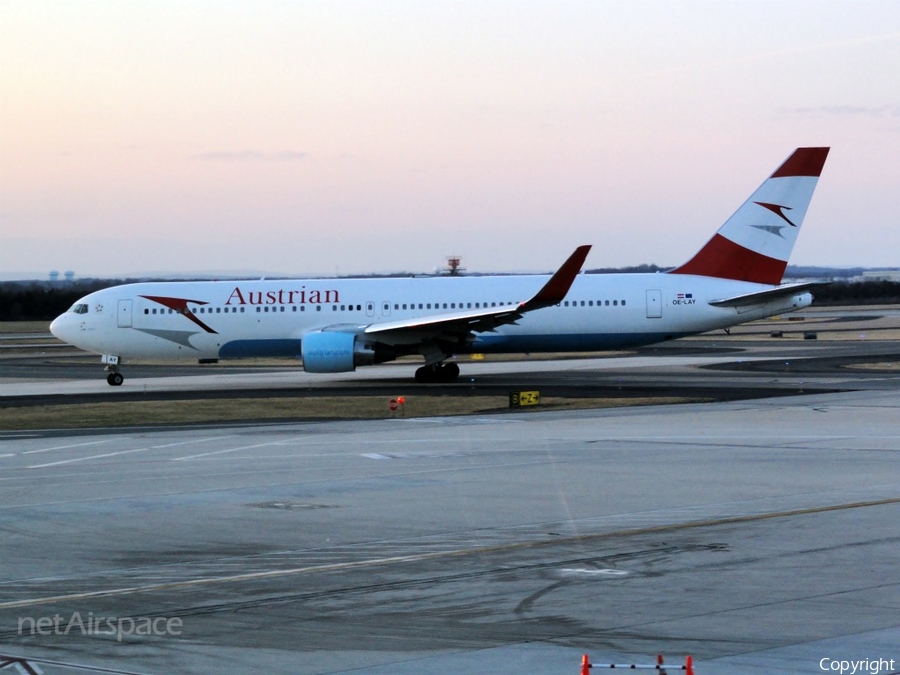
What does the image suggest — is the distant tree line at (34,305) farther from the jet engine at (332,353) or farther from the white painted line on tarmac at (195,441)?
the white painted line on tarmac at (195,441)

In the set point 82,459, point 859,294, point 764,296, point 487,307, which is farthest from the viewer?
point 859,294

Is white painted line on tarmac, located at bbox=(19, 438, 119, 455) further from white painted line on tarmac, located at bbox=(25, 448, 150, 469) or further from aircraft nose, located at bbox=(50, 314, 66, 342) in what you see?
aircraft nose, located at bbox=(50, 314, 66, 342)

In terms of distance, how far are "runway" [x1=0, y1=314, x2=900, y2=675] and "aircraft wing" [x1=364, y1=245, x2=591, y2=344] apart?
10.1 metres

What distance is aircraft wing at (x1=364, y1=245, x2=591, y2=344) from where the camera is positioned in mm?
34625

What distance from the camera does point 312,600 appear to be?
1062 cm

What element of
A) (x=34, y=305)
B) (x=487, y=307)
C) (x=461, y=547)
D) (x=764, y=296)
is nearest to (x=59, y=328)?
(x=487, y=307)

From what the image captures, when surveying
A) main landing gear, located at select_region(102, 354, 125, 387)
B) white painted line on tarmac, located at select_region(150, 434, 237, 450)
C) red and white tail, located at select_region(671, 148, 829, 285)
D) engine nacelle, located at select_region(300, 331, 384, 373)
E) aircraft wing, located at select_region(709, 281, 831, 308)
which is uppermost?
→ red and white tail, located at select_region(671, 148, 829, 285)

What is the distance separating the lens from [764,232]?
1537 inches

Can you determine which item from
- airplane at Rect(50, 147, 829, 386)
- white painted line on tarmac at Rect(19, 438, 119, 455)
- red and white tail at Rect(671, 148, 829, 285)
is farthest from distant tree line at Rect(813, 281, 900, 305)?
white painted line on tarmac at Rect(19, 438, 119, 455)

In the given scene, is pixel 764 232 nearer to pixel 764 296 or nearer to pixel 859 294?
pixel 764 296

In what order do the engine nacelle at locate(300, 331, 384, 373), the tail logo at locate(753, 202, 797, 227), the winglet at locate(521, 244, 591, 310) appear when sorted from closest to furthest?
the winglet at locate(521, 244, 591, 310) < the engine nacelle at locate(300, 331, 384, 373) < the tail logo at locate(753, 202, 797, 227)

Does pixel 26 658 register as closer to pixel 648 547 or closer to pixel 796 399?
pixel 648 547

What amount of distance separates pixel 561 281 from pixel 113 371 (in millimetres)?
17437

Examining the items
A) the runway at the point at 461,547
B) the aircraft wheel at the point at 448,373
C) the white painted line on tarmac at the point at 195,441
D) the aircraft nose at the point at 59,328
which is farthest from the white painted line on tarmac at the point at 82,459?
the aircraft nose at the point at 59,328
